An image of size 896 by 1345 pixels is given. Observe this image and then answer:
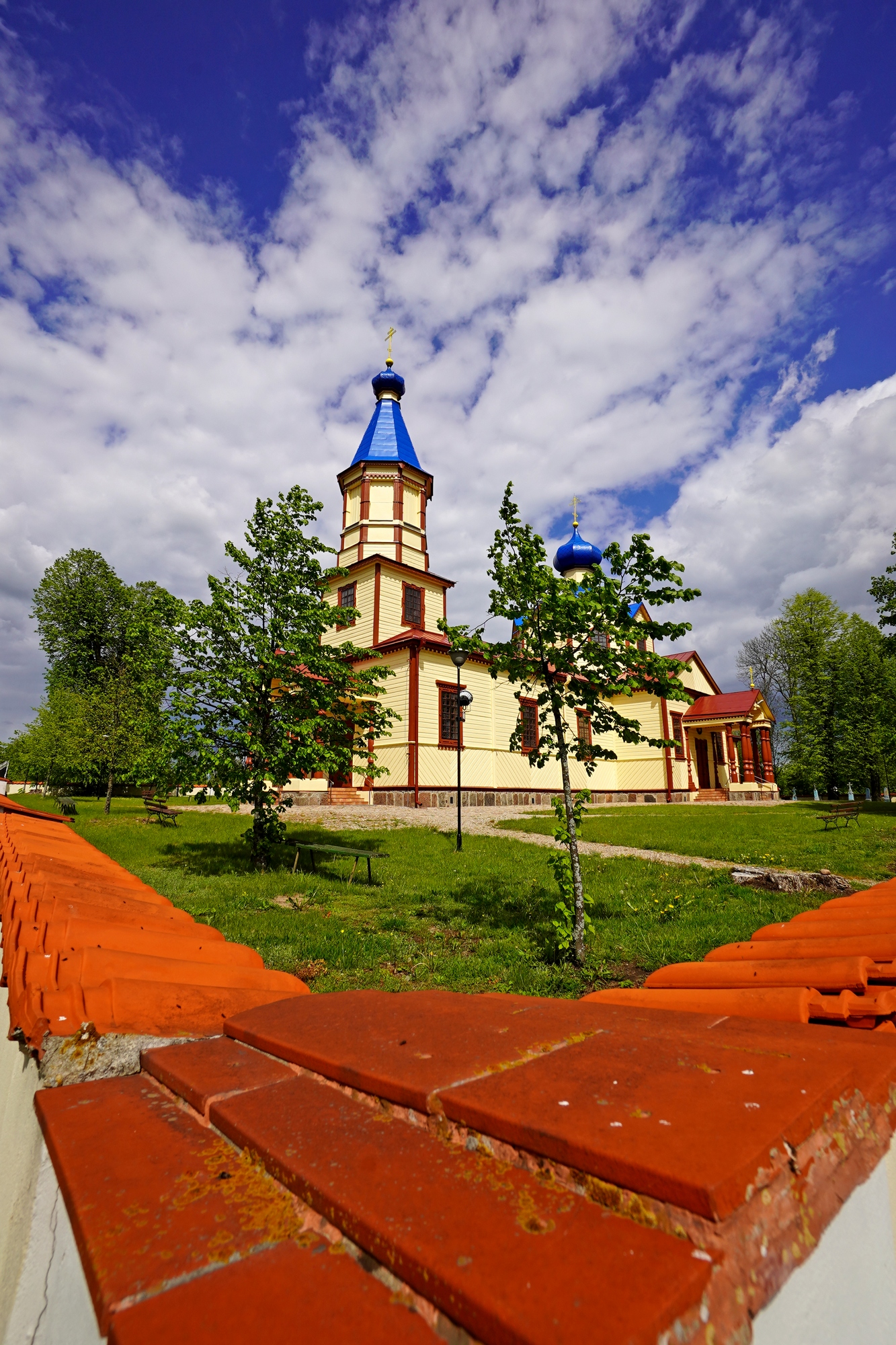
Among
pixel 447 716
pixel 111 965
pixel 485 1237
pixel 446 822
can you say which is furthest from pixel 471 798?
pixel 485 1237

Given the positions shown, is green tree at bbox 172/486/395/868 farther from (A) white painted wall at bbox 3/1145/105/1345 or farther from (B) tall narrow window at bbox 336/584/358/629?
(B) tall narrow window at bbox 336/584/358/629

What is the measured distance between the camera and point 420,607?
26.4 meters

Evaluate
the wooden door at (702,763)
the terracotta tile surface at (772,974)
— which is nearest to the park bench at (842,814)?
the terracotta tile surface at (772,974)

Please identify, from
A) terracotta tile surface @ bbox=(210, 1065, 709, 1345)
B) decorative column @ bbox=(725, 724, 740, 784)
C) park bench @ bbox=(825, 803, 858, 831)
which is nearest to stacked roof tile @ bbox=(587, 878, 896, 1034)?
terracotta tile surface @ bbox=(210, 1065, 709, 1345)

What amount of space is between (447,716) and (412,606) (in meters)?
5.37

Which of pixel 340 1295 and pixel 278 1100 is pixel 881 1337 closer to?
pixel 340 1295

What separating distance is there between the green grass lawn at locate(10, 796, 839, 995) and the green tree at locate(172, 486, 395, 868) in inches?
69.0

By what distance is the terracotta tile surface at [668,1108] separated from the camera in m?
0.70

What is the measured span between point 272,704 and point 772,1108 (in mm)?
9762

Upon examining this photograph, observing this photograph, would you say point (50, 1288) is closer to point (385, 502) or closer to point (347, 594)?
point (347, 594)

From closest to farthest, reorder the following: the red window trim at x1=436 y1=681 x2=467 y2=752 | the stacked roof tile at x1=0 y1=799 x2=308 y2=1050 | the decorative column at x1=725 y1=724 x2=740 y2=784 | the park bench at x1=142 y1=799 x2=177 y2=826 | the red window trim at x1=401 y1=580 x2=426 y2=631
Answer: the stacked roof tile at x1=0 y1=799 x2=308 y2=1050
the park bench at x1=142 y1=799 x2=177 y2=826
the red window trim at x1=436 y1=681 x2=467 y2=752
the red window trim at x1=401 y1=580 x2=426 y2=631
the decorative column at x1=725 y1=724 x2=740 y2=784

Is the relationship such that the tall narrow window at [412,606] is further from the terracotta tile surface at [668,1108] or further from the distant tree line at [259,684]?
the terracotta tile surface at [668,1108]

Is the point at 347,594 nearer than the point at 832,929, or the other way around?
the point at 832,929

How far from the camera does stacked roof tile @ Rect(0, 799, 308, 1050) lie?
60.6 inches
